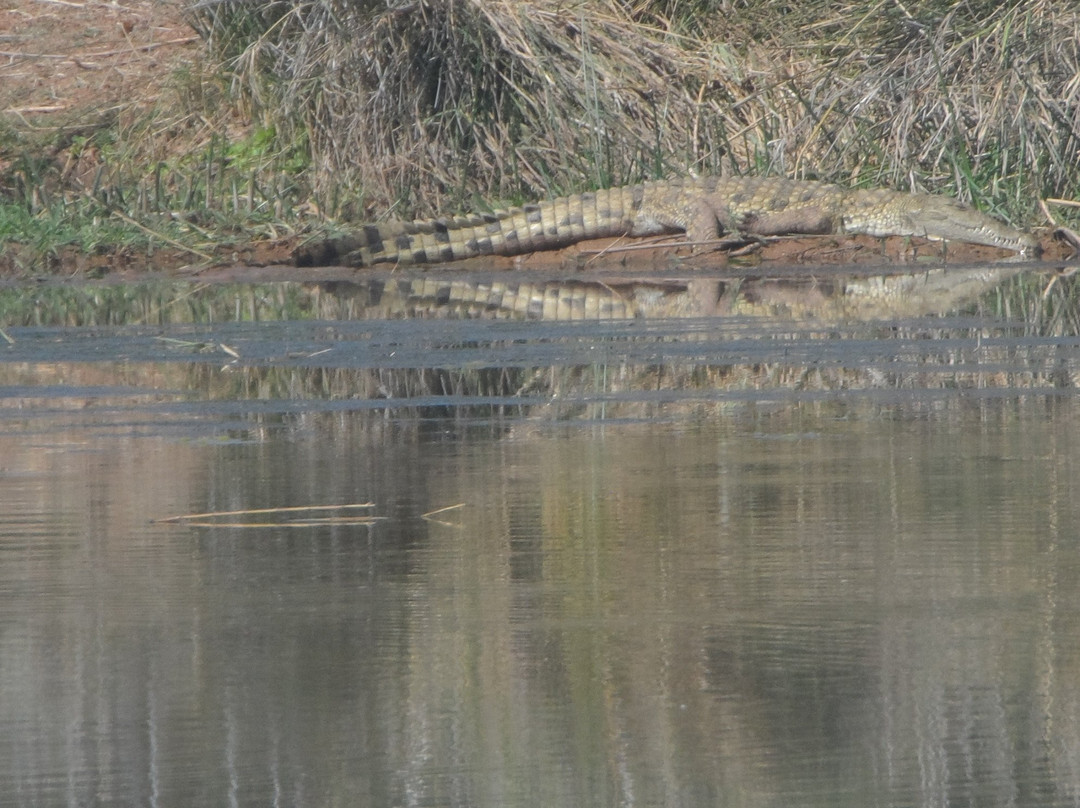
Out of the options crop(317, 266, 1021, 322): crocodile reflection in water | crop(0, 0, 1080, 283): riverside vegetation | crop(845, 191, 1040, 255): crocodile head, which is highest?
crop(0, 0, 1080, 283): riverside vegetation

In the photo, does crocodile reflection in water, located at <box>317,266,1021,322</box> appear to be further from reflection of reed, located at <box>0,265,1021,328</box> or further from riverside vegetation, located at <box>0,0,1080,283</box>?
riverside vegetation, located at <box>0,0,1080,283</box>

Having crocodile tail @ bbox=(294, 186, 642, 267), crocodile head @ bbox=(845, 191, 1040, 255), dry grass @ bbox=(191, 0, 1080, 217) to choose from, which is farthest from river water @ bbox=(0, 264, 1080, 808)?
dry grass @ bbox=(191, 0, 1080, 217)

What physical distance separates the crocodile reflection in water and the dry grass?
261cm

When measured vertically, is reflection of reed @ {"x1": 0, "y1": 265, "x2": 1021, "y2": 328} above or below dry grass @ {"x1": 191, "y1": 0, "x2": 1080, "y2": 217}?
below

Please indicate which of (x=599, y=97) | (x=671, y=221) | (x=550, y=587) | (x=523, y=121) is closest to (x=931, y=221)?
(x=671, y=221)

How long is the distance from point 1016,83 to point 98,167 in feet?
25.5

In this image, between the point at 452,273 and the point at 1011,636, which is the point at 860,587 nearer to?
the point at 1011,636

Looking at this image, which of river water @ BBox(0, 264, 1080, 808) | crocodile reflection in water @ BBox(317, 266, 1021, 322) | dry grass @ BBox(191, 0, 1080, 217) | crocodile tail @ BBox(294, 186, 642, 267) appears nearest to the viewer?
river water @ BBox(0, 264, 1080, 808)

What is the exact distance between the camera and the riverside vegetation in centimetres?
1336

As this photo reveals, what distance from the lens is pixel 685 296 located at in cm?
1030

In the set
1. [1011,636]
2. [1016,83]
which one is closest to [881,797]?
[1011,636]

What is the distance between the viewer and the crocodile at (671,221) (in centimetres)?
1273

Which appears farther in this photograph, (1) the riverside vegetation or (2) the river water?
(1) the riverside vegetation

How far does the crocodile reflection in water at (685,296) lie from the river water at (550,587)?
188 centimetres
